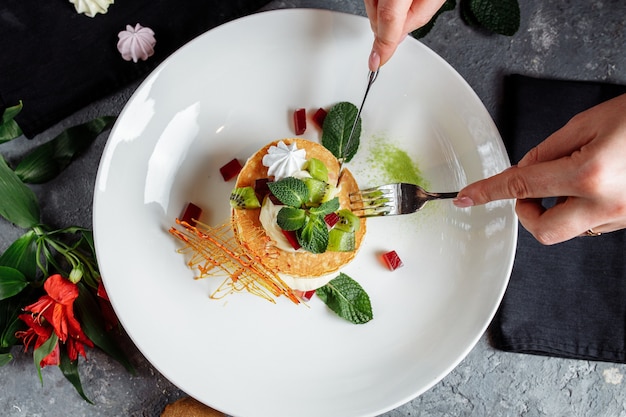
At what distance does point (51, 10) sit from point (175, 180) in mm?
856

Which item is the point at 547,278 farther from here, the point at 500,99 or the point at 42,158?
the point at 42,158

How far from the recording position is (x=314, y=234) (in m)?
2.07

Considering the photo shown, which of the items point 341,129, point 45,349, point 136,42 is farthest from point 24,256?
point 341,129

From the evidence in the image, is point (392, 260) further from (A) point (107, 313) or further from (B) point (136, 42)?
(B) point (136, 42)

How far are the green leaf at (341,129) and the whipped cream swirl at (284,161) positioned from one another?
0.76 feet

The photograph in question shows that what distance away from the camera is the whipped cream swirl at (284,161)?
2.17m

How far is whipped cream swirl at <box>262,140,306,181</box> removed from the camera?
7.13 ft

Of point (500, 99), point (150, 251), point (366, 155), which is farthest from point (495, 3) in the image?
point (150, 251)

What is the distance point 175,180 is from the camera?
7.90 feet

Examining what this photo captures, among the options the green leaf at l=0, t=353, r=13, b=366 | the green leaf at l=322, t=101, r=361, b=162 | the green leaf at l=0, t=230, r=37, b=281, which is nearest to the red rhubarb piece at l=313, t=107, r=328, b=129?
the green leaf at l=322, t=101, r=361, b=162

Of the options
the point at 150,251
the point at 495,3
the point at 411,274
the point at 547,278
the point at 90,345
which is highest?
the point at 495,3

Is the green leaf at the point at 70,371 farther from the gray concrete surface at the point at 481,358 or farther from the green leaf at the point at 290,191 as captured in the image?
the green leaf at the point at 290,191

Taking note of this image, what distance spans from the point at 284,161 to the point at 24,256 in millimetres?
1126

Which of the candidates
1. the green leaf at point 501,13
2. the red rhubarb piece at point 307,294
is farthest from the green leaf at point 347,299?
the green leaf at point 501,13
